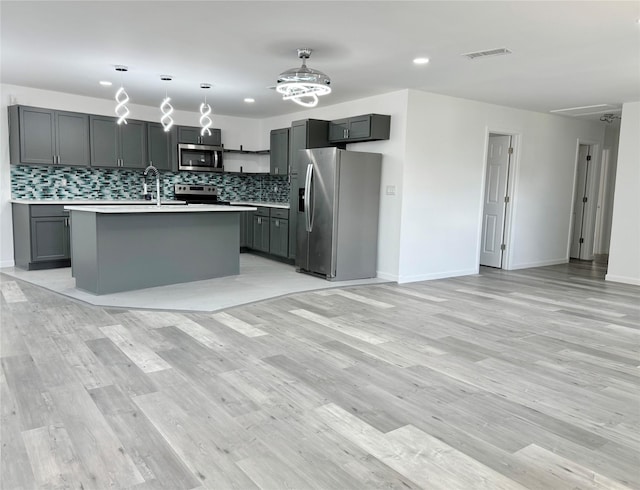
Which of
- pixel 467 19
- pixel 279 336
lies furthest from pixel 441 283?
pixel 467 19

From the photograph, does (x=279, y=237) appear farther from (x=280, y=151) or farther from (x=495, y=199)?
(x=495, y=199)

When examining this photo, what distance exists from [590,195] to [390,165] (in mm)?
4930

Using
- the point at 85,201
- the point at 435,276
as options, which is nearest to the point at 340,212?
the point at 435,276

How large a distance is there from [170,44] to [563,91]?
15.3 ft

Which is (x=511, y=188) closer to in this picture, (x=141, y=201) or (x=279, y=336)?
(x=279, y=336)

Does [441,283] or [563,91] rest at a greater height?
[563,91]

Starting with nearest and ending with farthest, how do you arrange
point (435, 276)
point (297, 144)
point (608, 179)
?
1. point (435, 276)
2. point (297, 144)
3. point (608, 179)

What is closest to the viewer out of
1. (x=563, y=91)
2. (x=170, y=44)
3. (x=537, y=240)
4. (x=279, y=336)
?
(x=279, y=336)

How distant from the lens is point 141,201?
295 inches

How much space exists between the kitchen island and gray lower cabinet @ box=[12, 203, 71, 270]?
1343 millimetres

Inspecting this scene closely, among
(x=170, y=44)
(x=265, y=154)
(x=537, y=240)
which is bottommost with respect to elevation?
(x=537, y=240)

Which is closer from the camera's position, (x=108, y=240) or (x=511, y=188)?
(x=108, y=240)

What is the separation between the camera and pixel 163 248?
221 inches

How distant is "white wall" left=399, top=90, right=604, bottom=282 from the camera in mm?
6320
